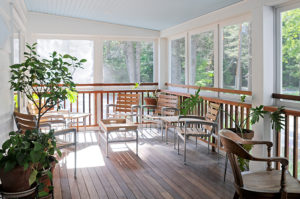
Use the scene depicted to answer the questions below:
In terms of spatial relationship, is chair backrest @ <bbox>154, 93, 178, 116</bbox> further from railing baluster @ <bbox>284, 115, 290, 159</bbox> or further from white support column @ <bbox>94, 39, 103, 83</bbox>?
railing baluster @ <bbox>284, 115, 290, 159</bbox>

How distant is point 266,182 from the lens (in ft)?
8.45

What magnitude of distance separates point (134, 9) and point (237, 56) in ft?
6.70

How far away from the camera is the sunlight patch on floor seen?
4.54m

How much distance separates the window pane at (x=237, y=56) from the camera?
452 cm

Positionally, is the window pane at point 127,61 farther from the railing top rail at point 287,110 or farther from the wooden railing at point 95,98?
the railing top rail at point 287,110

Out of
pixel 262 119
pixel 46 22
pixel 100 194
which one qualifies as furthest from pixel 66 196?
pixel 46 22

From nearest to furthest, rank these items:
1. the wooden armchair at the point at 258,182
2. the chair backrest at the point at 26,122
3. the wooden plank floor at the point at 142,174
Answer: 1. the wooden armchair at the point at 258,182
2. the chair backrest at the point at 26,122
3. the wooden plank floor at the point at 142,174

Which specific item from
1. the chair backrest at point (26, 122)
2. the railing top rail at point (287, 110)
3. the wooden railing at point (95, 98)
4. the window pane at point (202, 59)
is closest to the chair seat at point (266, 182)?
the railing top rail at point (287, 110)

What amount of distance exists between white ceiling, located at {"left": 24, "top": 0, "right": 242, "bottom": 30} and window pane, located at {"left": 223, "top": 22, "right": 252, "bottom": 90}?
16.6 inches

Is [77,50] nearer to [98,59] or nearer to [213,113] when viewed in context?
[98,59]

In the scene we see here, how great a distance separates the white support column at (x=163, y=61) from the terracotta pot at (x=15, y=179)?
5.62 meters

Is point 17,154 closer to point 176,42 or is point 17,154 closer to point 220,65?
point 220,65

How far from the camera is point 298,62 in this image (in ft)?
11.9

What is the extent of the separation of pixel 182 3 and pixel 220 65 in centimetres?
118
